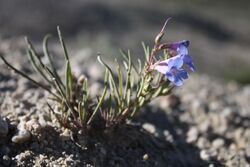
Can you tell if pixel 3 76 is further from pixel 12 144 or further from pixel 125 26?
pixel 125 26

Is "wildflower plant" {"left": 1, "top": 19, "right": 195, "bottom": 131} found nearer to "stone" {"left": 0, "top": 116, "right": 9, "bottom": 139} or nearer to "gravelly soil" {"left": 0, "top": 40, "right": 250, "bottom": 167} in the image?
"gravelly soil" {"left": 0, "top": 40, "right": 250, "bottom": 167}

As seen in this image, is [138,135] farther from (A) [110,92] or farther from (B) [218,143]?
(B) [218,143]

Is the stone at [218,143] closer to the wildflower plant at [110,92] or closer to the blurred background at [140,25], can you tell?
the wildflower plant at [110,92]

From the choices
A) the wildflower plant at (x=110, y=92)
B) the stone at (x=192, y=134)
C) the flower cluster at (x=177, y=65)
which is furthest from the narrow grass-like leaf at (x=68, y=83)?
the stone at (x=192, y=134)

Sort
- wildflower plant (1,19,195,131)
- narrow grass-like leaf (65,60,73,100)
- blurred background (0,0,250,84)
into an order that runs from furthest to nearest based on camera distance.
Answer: blurred background (0,0,250,84) < narrow grass-like leaf (65,60,73,100) < wildflower plant (1,19,195,131)

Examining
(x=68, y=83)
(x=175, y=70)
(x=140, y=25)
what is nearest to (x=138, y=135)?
(x=68, y=83)

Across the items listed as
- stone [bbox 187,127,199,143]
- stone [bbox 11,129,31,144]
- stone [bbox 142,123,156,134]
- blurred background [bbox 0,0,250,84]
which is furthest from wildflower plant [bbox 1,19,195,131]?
blurred background [bbox 0,0,250,84]
